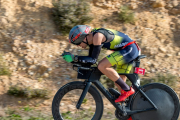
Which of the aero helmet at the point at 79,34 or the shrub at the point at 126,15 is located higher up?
the aero helmet at the point at 79,34

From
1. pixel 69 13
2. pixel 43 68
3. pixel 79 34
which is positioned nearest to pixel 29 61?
pixel 43 68

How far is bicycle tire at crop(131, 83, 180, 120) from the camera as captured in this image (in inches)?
156

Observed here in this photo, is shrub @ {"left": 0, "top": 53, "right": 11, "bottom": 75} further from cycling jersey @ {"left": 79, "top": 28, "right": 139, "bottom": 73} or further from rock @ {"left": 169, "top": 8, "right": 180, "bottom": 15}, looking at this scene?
rock @ {"left": 169, "top": 8, "right": 180, "bottom": 15}

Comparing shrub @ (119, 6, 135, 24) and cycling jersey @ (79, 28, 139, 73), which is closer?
cycling jersey @ (79, 28, 139, 73)

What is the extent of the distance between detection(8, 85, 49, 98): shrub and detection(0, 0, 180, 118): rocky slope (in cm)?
16

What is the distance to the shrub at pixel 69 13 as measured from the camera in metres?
7.12

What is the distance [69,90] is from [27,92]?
199 cm

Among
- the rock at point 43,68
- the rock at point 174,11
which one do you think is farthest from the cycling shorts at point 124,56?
the rock at point 174,11

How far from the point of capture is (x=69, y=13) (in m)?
7.20

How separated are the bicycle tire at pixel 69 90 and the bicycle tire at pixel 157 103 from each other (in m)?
0.65

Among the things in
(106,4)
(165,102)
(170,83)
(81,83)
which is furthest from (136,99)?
(106,4)

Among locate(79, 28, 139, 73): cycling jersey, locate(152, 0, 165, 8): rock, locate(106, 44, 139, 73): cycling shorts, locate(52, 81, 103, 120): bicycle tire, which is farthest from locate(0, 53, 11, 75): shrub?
locate(152, 0, 165, 8): rock

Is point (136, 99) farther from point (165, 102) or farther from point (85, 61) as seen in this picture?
point (85, 61)

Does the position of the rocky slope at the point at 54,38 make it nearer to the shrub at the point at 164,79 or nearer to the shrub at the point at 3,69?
the shrub at the point at 3,69
